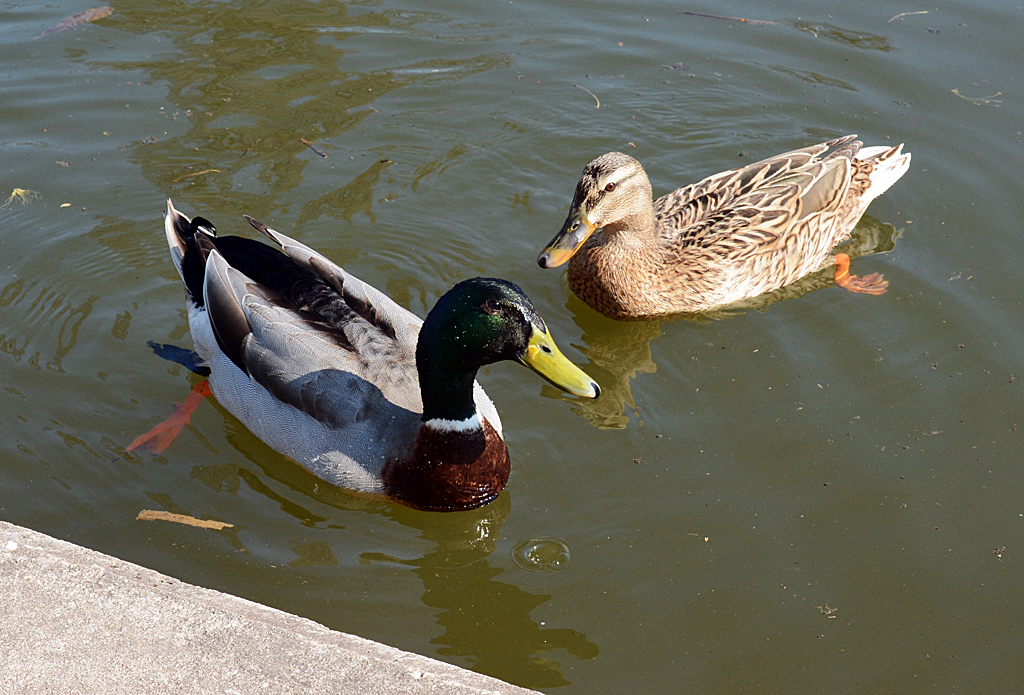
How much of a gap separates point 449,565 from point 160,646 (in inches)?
59.0

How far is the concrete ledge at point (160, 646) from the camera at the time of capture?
126 inches

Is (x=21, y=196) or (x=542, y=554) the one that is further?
(x=21, y=196)

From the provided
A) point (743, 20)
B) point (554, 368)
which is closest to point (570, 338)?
point (554, 368)

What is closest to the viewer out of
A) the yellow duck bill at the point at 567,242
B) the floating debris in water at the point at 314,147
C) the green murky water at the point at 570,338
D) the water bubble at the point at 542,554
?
the green murky water at the point at 570,338

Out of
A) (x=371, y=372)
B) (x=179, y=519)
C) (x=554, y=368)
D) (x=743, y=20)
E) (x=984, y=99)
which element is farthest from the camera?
(x=743, y=20)

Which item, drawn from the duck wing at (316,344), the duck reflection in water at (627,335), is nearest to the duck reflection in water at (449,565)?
the duck wing at (316,344)

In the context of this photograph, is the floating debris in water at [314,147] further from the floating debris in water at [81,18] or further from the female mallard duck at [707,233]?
the floating debris in water at [81,18]

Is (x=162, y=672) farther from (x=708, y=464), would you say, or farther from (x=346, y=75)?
(x=346, y=75)

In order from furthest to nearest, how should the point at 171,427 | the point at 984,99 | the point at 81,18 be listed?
the point at 81,18, the point at 984,99, the point at 171,427

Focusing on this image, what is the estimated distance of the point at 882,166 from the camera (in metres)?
6.79

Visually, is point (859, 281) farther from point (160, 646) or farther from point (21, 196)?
point (21, 196)

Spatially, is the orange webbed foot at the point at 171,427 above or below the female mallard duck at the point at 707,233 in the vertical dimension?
below

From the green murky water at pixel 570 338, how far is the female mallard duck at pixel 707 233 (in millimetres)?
196

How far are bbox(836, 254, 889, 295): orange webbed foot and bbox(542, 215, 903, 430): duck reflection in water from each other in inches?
3.2
